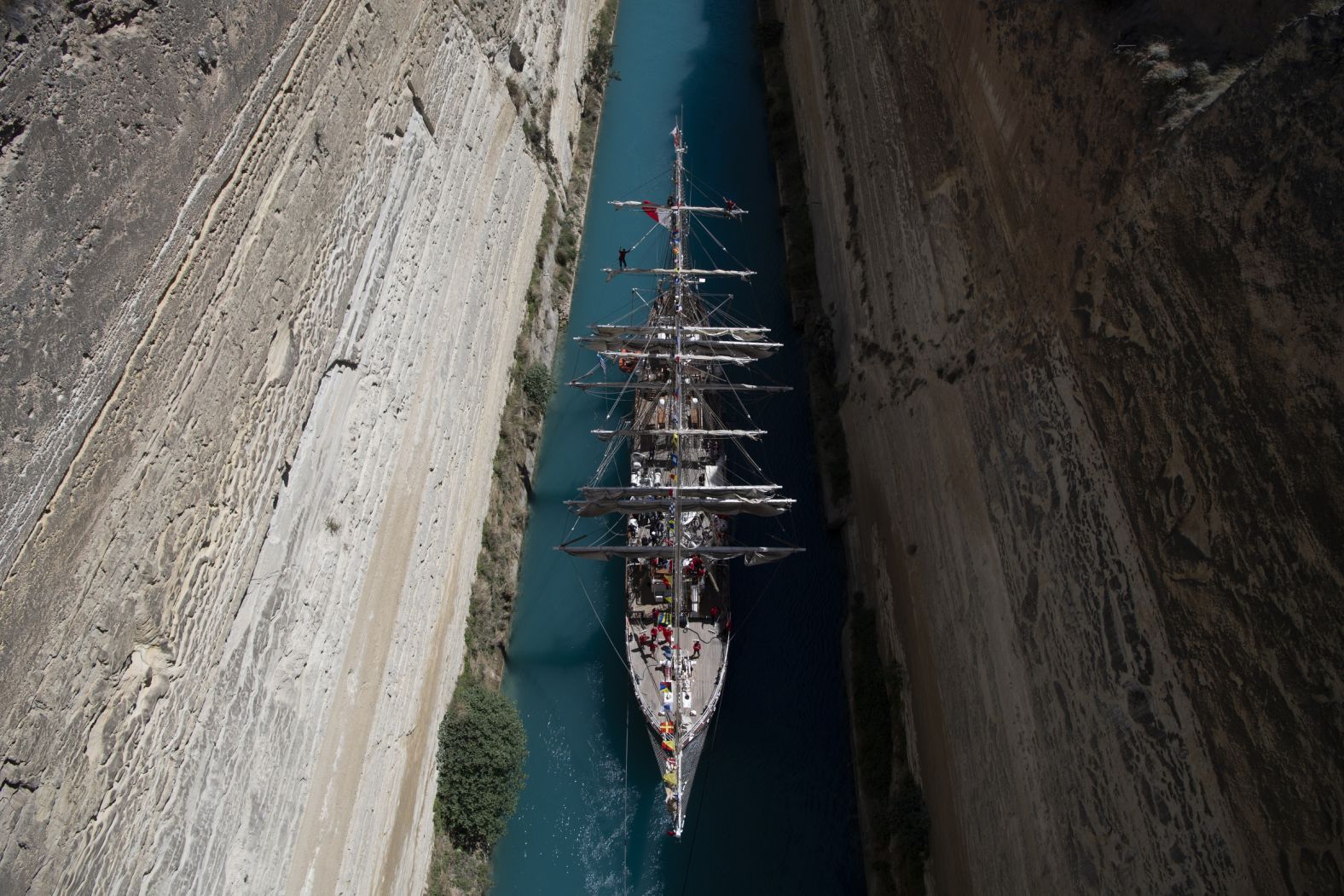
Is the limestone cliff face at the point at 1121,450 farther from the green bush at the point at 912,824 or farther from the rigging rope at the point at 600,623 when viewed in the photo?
the rigging rope at the point at 600,623

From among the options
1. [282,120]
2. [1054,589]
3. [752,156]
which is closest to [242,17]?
[282,120]

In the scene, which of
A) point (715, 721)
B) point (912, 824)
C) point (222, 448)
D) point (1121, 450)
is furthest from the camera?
point (715, 721)

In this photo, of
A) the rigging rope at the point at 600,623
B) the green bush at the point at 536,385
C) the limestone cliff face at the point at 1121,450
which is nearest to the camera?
the limestone cliff face at the point at 1121,450

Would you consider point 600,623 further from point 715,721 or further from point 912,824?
point 912,824

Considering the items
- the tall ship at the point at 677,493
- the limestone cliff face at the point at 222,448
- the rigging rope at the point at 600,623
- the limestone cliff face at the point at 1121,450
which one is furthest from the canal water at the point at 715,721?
the limestone cliff face at the point at 222,448

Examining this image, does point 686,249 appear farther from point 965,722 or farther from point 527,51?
point 965,722

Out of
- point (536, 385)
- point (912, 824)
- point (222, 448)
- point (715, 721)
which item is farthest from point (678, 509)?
point (222, 448)

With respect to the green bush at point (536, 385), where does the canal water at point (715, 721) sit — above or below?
below
